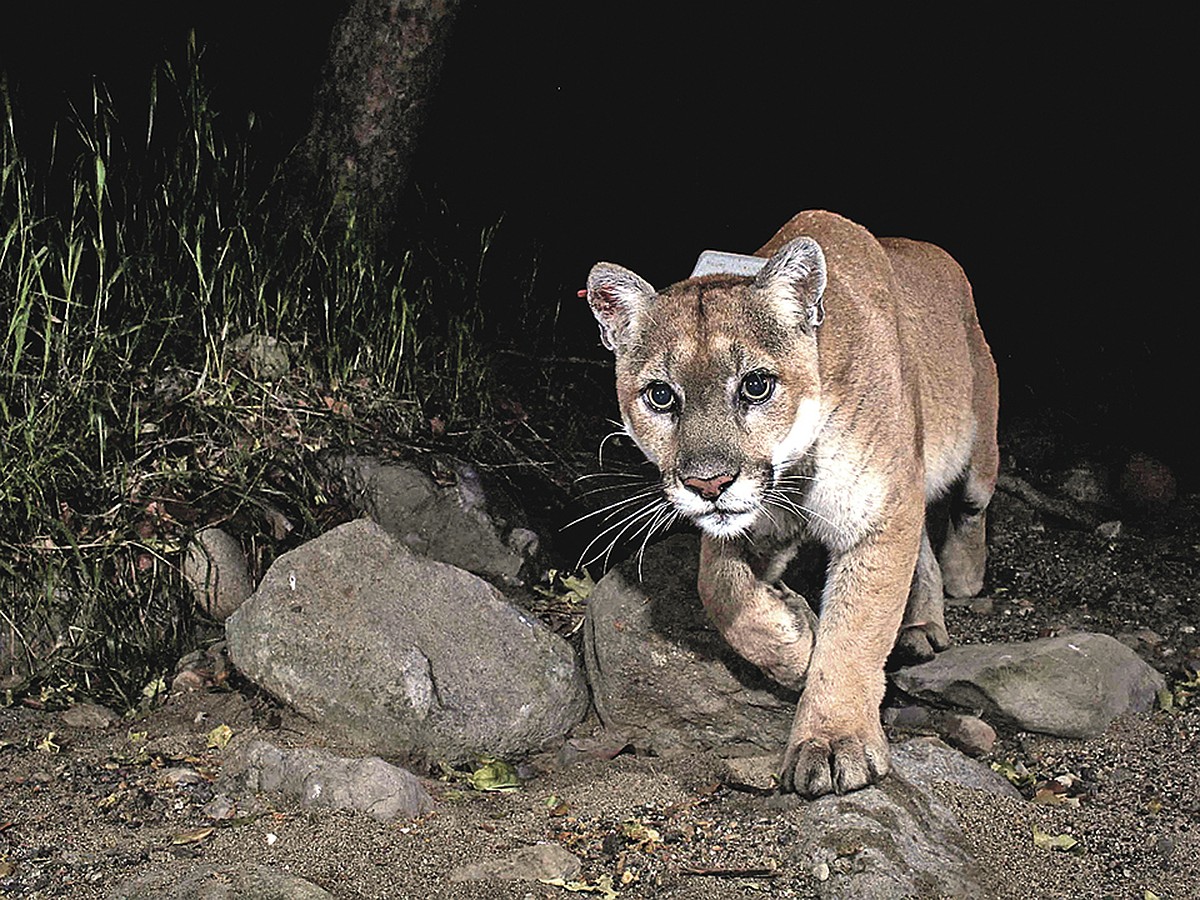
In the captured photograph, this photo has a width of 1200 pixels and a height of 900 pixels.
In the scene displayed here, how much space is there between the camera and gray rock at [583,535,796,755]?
4625 millimetres

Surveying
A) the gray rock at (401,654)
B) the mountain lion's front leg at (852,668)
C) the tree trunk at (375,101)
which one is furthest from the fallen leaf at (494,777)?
the tree trunk at (375,101)

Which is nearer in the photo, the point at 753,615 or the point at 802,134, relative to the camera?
the point at 753,615

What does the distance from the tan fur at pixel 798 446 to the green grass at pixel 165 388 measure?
6.03 feet

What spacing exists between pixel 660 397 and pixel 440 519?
183cm

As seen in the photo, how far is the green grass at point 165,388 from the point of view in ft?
16.3

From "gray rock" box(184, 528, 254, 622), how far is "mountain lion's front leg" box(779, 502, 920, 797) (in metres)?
2.17

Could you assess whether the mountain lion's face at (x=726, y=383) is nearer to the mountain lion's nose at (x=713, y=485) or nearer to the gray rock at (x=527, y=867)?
the mountain lion's nose at (x=713, y=485)

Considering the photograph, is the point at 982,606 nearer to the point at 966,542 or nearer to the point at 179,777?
the point at 966,542

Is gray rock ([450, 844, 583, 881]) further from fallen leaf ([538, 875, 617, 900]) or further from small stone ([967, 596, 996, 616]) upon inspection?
small stone ([967, 596, 996, 616])

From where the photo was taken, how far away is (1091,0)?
7.77 m

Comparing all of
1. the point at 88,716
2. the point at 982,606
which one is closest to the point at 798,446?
the point at 982,606

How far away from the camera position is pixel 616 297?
420 centimetres

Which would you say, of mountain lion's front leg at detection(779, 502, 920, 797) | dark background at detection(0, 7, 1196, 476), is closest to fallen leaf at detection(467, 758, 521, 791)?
mountain lion's front leg at detection(779, 502, 920, 797)

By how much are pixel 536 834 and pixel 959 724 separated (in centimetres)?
154
